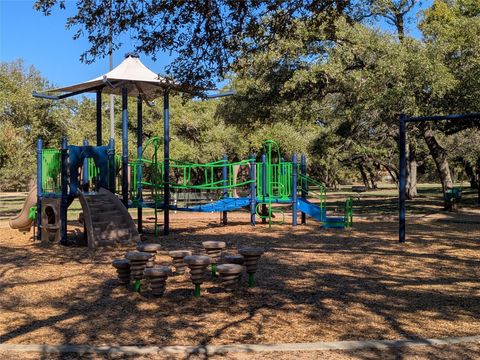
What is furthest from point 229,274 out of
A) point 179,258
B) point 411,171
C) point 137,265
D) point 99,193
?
point 411,171

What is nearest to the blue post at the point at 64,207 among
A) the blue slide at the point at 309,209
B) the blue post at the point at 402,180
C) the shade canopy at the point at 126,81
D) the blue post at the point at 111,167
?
the blue post at the point at 111,167

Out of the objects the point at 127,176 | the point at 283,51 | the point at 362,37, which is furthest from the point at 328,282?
the point at 362,37

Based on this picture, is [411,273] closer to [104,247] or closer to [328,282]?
[328,282]

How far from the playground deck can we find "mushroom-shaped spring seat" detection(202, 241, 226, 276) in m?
0.56

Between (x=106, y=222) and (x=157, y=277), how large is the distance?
5816mm

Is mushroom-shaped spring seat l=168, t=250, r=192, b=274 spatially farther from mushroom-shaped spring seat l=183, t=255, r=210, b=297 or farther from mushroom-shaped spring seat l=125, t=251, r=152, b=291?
mushroom-shaped spring seat l=183, t=255, r=210, b=297

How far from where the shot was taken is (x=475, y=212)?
20672 millimetres

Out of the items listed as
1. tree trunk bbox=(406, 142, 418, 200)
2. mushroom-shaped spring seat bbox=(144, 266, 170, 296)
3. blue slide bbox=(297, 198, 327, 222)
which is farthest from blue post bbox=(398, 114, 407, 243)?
tree trunk bbox=(406, 142, 418, 200)

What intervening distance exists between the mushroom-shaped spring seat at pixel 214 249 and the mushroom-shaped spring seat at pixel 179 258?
29 centimetres

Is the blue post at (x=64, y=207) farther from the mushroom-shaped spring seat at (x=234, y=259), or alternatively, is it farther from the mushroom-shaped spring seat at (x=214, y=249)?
the mushroom-shaped spring seat at (x=234, y=259)

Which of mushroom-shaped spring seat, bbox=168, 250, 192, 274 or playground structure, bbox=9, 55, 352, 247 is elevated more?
playground structure, bbox=9, 55, 352, 247

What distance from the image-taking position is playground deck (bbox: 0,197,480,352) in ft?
16.4

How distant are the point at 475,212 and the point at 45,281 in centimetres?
1737

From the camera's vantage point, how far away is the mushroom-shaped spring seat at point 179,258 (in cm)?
790
